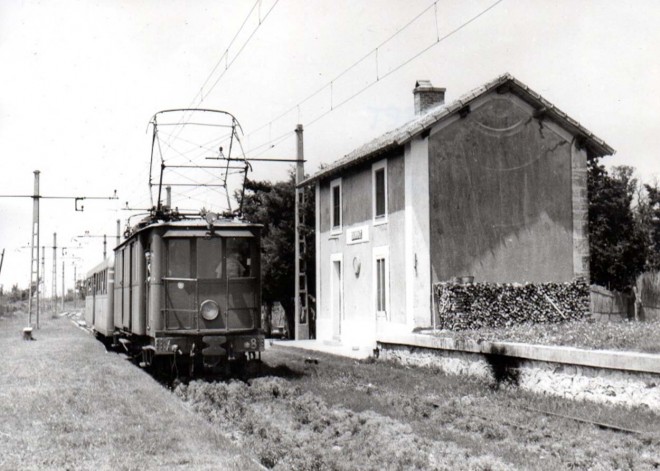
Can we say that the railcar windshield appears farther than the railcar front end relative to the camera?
Yes

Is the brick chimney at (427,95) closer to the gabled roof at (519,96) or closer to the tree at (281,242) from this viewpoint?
the gabled roof at (519,96)

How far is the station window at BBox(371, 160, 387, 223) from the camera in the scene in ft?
67.8

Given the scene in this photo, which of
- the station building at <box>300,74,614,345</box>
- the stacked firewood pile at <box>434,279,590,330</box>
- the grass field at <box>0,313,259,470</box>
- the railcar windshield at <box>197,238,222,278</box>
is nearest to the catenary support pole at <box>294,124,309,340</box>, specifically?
the station building at <box>300,74,614,345</box>

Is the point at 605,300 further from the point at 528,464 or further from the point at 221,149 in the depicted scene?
the point at 528,464

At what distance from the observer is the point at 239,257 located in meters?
14.2

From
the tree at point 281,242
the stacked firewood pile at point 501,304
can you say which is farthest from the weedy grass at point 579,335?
the tree at point 281,242

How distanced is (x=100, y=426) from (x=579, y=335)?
8.49 m

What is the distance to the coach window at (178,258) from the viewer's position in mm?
13836

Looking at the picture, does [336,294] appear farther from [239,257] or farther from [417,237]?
[239,257]

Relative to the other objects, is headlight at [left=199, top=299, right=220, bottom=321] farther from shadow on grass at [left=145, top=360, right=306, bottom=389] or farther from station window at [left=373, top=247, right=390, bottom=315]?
station window at [left=373, top=247, right=390, bottom=315]

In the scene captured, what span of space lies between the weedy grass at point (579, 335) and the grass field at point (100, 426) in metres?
6.35

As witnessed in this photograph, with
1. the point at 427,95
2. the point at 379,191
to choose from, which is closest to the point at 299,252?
the point at 379,191

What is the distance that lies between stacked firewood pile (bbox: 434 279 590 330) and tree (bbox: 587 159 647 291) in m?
19.0

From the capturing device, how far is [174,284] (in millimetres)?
13773
